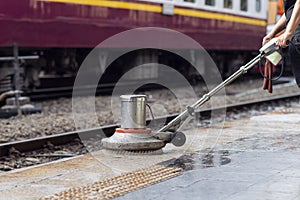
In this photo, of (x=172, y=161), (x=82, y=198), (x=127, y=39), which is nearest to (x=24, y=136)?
(x=172, y=161)

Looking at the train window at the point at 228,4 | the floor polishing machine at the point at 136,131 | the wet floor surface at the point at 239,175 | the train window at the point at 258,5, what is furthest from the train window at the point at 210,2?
the floor polishing machine at the point at 136,131

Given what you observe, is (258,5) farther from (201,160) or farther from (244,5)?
(201,160)

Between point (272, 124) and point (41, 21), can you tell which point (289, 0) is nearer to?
point (272, 124)

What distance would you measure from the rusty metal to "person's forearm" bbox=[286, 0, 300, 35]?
4.34ft

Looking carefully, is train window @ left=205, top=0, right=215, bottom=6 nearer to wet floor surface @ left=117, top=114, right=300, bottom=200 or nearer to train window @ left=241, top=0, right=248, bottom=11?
train window @ left=241, top=0, right=248, bottom=11

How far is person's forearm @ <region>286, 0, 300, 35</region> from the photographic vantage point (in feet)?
16.7

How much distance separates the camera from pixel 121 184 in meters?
5.23

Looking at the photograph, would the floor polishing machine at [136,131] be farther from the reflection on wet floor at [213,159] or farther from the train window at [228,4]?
the train window at [228,4]

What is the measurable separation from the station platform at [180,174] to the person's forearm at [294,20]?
103cm

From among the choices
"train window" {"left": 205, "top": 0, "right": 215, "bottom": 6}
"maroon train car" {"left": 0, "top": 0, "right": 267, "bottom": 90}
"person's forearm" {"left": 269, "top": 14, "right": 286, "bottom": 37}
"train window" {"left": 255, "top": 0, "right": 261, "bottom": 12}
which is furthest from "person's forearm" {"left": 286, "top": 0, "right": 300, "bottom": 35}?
"train window" {"left": 255, "top": 0, "right": 261, "bottom": 12}

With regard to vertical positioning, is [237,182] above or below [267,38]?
below

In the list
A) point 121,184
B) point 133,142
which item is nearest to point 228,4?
point 133,142

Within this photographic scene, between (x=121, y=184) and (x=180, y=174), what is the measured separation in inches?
19.5

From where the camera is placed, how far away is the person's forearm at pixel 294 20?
508cm
